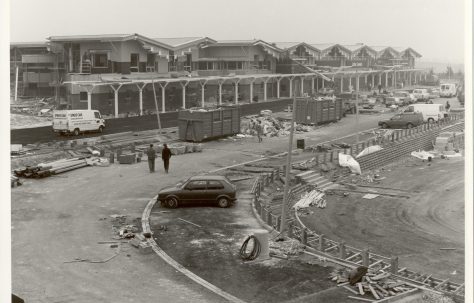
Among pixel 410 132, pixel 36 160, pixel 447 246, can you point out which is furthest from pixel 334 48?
pixel 447 246

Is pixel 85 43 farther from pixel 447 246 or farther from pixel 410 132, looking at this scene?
pixel 447 246

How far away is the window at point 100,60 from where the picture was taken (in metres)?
54.8

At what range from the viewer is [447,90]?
80.6 meters

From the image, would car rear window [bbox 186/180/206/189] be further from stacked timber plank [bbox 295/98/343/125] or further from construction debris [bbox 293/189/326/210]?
stacked timber plank [bbox 295/98/343/125]

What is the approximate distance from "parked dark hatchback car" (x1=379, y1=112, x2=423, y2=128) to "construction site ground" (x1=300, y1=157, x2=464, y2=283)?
51.4ft

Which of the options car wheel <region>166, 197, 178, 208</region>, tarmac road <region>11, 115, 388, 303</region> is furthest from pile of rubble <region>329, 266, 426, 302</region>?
car wheel <region>166, 197, 178, 208</region>

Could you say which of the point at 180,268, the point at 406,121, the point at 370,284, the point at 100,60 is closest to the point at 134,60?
the point at 100,60

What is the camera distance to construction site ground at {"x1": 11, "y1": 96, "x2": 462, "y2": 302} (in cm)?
1719

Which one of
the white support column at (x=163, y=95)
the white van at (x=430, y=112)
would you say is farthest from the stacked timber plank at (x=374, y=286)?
the white van at (x=430, y=112)

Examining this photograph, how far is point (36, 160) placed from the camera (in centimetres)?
3453

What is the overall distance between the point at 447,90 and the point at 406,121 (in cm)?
3056

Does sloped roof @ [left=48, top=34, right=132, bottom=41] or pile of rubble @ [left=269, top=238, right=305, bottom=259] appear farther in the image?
sloped roof @ [left=48, top=34, right=132, bottom=41]

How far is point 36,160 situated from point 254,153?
44.3ft

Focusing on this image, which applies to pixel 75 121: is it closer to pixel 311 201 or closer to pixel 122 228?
pixel 311 201
